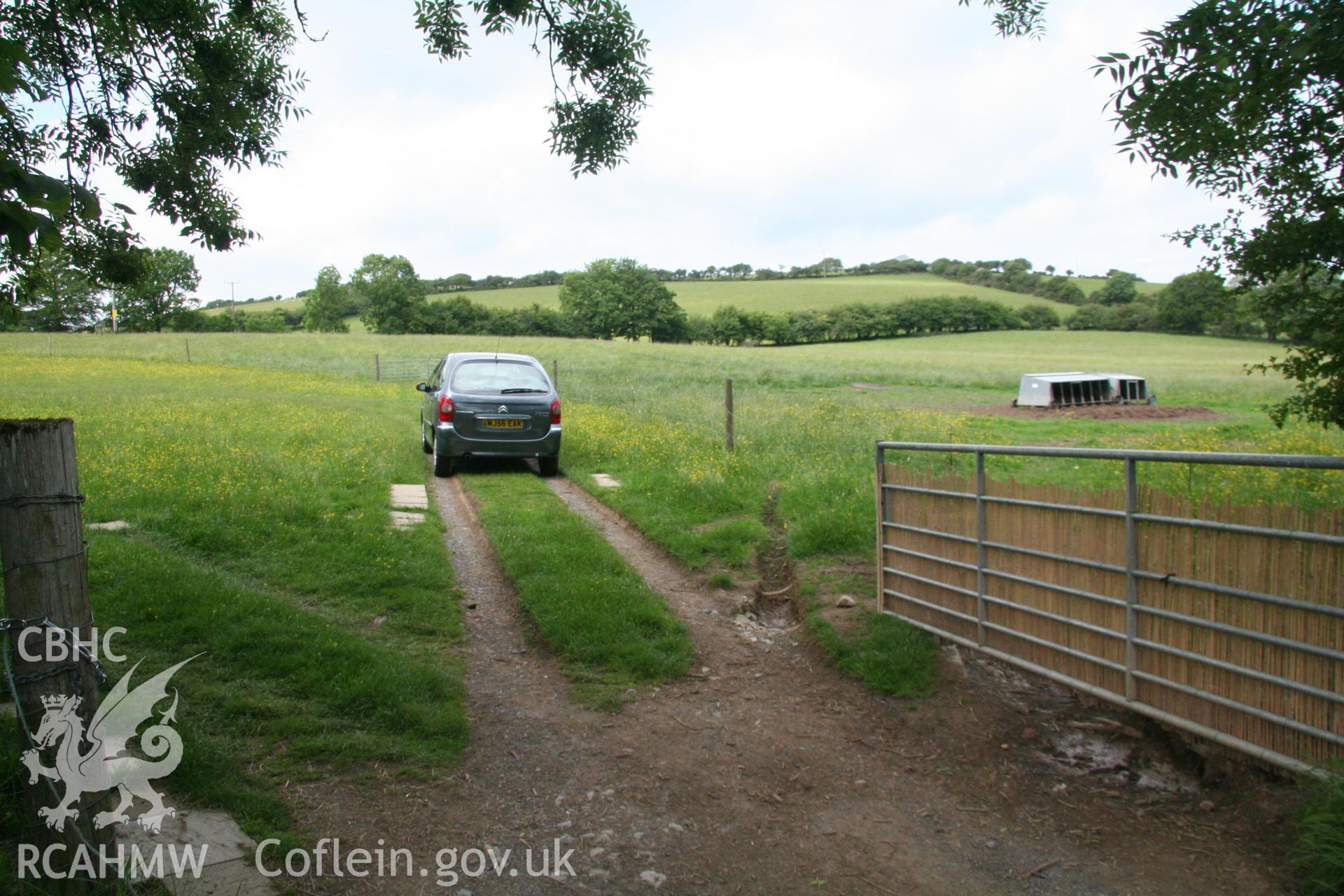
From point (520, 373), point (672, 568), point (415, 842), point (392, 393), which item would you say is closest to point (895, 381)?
point (392, 393)

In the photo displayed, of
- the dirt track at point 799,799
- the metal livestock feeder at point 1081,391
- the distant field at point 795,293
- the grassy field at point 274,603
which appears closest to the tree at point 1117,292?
the distant field at point 795,293

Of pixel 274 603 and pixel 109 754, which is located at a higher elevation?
pixel 109 754

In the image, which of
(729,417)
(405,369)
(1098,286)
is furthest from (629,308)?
(729,417)

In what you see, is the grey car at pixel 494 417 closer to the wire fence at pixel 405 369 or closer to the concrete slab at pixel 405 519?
the concrete slab at pixel 405 519

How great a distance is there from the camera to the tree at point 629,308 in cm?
7869

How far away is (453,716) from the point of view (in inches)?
180

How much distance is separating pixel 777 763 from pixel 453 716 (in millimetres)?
1799

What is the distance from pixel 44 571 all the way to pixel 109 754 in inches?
39.2

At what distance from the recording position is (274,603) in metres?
5.81

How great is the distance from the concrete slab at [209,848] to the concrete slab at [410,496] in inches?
257

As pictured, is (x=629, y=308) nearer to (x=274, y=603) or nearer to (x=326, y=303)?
(x=326, y=303)

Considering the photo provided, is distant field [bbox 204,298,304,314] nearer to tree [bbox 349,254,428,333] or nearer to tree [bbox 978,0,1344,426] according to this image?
tree [bbox 349,254,428,333]

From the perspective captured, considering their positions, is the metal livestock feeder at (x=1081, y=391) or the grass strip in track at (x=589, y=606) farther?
the metal livestock feeder at (x=1081, y=391)

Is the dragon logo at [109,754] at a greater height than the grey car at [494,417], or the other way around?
the grey car at [494,417]
